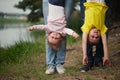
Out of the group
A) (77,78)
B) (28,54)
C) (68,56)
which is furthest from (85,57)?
(28,54)

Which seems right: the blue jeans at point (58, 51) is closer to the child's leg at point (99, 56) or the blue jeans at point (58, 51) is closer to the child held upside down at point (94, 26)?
the child held upside down at point (94, 26)

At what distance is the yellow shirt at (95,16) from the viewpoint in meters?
4.80

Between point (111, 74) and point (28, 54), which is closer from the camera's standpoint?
point (111, 74)

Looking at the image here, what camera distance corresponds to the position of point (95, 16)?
482 cm

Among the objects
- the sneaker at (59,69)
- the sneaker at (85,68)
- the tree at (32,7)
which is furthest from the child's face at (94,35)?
the tree at (32,7)

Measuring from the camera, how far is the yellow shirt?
4797 mm

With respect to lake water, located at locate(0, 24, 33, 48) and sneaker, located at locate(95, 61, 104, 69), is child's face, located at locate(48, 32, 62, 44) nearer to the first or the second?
sneaker, located at locate(95, 61, 104, 69)

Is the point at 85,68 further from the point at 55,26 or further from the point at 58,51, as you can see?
the point at 55,26

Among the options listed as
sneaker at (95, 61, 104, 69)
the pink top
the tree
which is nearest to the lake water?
the tree

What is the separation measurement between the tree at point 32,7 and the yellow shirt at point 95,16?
8351mm

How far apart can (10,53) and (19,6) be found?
274 inches

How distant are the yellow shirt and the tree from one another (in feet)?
27.4

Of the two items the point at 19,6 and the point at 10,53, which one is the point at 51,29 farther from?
the point at 19,6

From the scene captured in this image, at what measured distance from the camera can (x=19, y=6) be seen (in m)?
14.0
